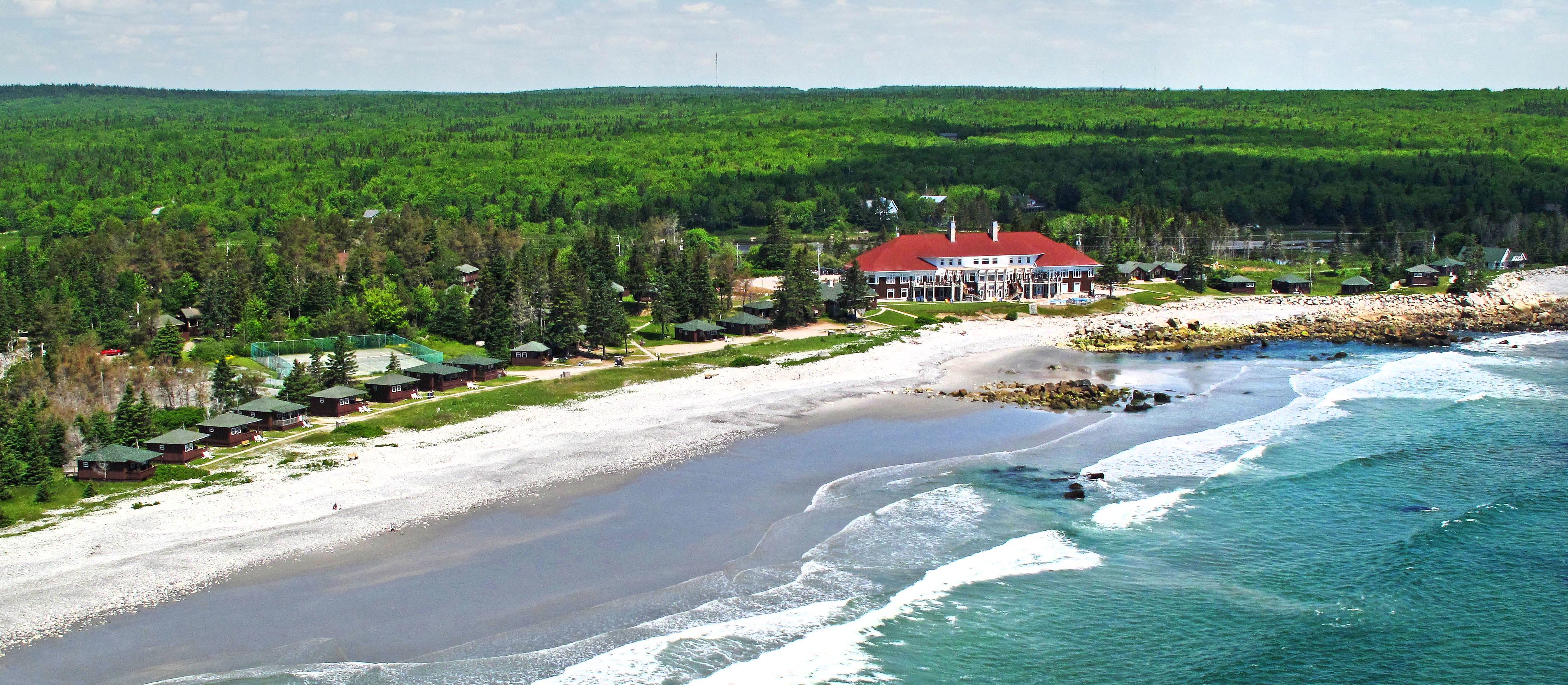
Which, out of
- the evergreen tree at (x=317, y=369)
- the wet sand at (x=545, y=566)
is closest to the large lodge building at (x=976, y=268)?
the wet sand at (x=545, y=566)

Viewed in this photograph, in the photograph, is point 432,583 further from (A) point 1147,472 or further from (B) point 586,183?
(B) point 586,183

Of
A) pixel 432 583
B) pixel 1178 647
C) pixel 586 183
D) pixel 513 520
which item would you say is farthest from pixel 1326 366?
pixel 586 183

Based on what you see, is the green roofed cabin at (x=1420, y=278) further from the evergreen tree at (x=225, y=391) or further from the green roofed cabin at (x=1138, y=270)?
the evergreen tree at (x=225, y=391)

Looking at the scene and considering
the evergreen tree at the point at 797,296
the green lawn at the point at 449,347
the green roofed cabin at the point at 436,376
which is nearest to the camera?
the green roofed cabin at the point at 436,376

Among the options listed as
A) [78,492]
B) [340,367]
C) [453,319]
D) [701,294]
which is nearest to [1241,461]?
[340,367]

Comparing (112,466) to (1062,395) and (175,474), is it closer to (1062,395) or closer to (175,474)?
(175,474)

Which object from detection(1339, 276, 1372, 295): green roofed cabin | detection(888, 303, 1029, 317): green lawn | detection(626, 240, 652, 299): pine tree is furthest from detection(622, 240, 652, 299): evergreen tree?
detection(1339, 276, 1372, 295): green roofed cabin

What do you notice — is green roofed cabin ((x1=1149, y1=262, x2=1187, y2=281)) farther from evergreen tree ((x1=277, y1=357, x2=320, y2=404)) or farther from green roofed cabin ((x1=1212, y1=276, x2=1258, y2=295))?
evergreen tree ((x1=277, y1=357, x2=320, y2=404))
